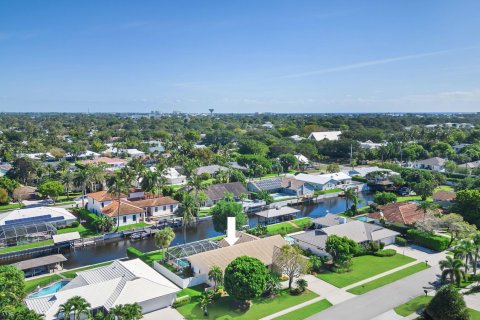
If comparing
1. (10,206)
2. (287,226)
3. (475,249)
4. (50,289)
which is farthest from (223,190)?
(475,249)

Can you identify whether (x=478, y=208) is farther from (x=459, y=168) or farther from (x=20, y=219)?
(x=20, y=219)

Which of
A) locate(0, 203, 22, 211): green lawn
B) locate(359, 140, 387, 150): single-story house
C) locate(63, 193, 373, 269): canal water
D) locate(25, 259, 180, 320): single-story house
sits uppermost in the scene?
locate(359, 140, 387, 150): single-story house

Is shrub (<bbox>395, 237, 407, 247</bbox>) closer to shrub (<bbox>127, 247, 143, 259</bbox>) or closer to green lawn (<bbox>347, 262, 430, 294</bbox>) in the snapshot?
green lawn (<bbox>347, 262, 430, 294</bbox>)

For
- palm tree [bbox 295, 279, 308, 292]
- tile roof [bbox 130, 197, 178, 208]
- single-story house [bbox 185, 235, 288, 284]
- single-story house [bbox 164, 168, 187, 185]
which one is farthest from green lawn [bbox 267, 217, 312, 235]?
single-story house [bbox 164, 168, 187, 185]

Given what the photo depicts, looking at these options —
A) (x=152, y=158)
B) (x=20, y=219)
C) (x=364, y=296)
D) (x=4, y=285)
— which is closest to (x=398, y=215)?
(x=364, y=296)

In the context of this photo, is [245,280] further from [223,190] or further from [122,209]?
[223,190]

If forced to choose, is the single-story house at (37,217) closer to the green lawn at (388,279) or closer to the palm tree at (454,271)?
the green lawn at (388,279)

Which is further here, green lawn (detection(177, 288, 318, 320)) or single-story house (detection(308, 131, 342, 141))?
single-story house (detection(308, 131, 342, 141))
